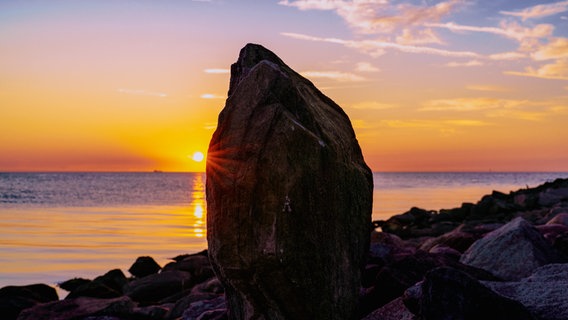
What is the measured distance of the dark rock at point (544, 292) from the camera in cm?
526

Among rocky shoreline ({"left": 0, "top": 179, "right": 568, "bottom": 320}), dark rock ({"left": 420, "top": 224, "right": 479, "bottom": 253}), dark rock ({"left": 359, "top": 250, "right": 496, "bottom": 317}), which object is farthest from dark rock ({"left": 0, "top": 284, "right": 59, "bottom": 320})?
dark rock ({"left": 420, "top": 224, "right": 479, "bottom": 253})

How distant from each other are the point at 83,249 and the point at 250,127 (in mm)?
14235

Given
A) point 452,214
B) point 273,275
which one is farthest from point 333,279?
point 452,214

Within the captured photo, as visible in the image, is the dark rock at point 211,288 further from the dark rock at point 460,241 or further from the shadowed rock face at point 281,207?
the shadowed rock face at point 281,207

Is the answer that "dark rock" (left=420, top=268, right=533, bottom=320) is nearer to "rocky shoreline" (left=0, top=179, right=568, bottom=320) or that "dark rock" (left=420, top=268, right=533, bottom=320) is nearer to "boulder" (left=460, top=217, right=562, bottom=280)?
"rocky shoreline" (left=0, top=179, right=568, bottom=320)

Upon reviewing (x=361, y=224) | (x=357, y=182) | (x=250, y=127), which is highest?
(x=250, y=127)

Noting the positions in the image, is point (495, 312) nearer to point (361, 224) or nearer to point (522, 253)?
point (361, 224)

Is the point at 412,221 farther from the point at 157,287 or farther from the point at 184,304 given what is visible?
the point at 184,304

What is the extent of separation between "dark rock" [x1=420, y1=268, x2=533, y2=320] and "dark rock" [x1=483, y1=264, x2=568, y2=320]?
350mm

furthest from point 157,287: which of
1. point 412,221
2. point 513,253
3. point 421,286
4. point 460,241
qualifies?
point 412,221

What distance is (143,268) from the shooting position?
14812mm

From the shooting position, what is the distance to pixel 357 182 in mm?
5715

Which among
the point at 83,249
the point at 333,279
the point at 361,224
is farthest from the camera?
the point at 83,249

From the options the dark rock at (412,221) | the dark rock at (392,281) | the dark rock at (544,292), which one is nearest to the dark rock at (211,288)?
the dark rock at (392,281)
